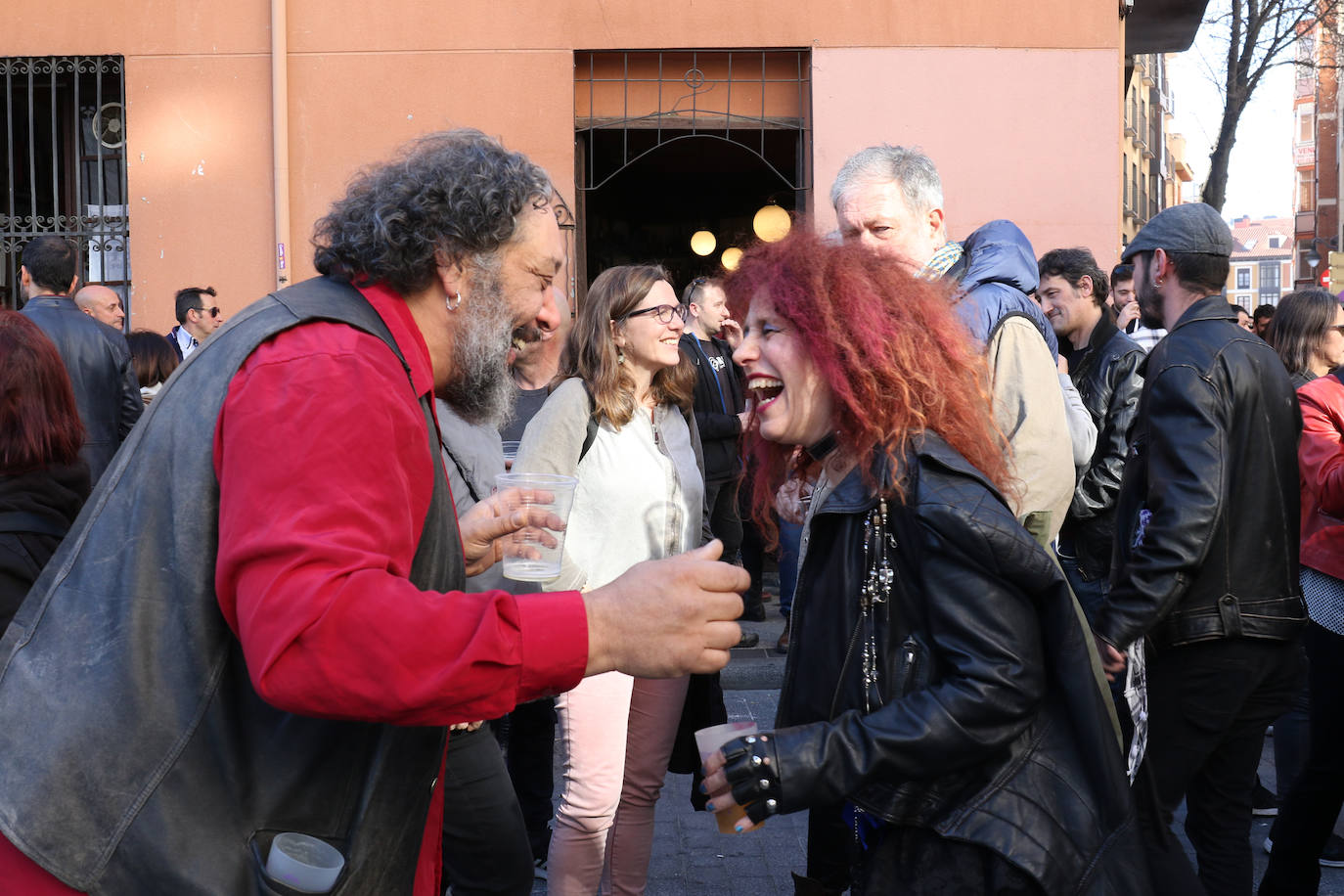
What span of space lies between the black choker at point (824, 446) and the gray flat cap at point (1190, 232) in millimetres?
1759

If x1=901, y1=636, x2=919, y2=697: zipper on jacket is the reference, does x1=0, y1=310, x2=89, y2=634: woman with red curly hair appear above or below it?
above

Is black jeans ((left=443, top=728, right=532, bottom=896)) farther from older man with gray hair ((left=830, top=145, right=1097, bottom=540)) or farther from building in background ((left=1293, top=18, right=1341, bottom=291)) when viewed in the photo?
building in background ((left=1293, top=18, right=1341, bottom=291))

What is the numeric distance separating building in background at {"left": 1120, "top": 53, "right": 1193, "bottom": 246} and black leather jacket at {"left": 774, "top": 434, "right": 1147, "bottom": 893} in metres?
25.5

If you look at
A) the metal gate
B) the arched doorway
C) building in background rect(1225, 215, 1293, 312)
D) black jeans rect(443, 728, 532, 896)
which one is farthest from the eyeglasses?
building in background rect(1225, 215, 1293, 312)

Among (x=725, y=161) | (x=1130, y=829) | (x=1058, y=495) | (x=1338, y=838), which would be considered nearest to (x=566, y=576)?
(x=1058, y=495)

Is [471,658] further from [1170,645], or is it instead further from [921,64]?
[921,64]

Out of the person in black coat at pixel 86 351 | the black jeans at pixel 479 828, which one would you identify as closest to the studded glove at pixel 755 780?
the black jeans at pixel 479 828

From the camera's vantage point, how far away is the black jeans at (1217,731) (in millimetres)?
3320

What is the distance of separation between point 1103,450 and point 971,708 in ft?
11.8

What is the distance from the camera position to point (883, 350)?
225cm

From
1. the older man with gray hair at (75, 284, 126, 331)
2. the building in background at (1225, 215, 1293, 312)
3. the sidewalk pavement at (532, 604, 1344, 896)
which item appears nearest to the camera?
the sidewalk pavement at (532, 604, 1344, 896)

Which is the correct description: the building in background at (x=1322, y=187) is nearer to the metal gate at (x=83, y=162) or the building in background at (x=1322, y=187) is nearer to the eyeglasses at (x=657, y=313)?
the metal gate at (x=83, y=162)

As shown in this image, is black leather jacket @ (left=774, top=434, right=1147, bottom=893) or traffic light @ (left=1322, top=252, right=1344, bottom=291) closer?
black leather jacket @ (left=774, top=434, right=1147, bottom=893)

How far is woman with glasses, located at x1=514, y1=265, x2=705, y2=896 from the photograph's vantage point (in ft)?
11.7
